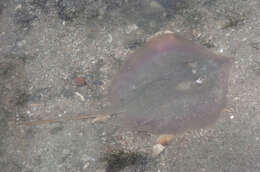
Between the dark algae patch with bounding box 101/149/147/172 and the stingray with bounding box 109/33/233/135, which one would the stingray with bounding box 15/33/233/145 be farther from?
the dark algae patch with bounding box 101/149/147/172

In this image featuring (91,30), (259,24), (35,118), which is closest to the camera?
(35,118)

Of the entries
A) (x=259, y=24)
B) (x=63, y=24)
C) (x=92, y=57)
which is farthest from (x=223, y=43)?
(x=63, y=24)

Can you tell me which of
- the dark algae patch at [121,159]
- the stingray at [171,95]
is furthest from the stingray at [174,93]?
the dark algae patch at [121,159]

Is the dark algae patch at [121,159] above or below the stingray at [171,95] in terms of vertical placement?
below

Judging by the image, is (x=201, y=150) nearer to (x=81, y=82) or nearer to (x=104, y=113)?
(x=104, y=113)

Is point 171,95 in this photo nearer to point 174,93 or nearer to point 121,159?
point 174,93

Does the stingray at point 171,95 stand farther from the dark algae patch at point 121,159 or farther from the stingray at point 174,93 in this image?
the dark algae patch at point 121,159

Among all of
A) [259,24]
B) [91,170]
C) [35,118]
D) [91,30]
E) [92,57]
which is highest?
[259,24]

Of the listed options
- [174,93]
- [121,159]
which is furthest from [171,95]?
[121,159]

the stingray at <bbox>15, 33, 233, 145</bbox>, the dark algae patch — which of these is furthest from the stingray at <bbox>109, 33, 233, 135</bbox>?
the dark algae patch
